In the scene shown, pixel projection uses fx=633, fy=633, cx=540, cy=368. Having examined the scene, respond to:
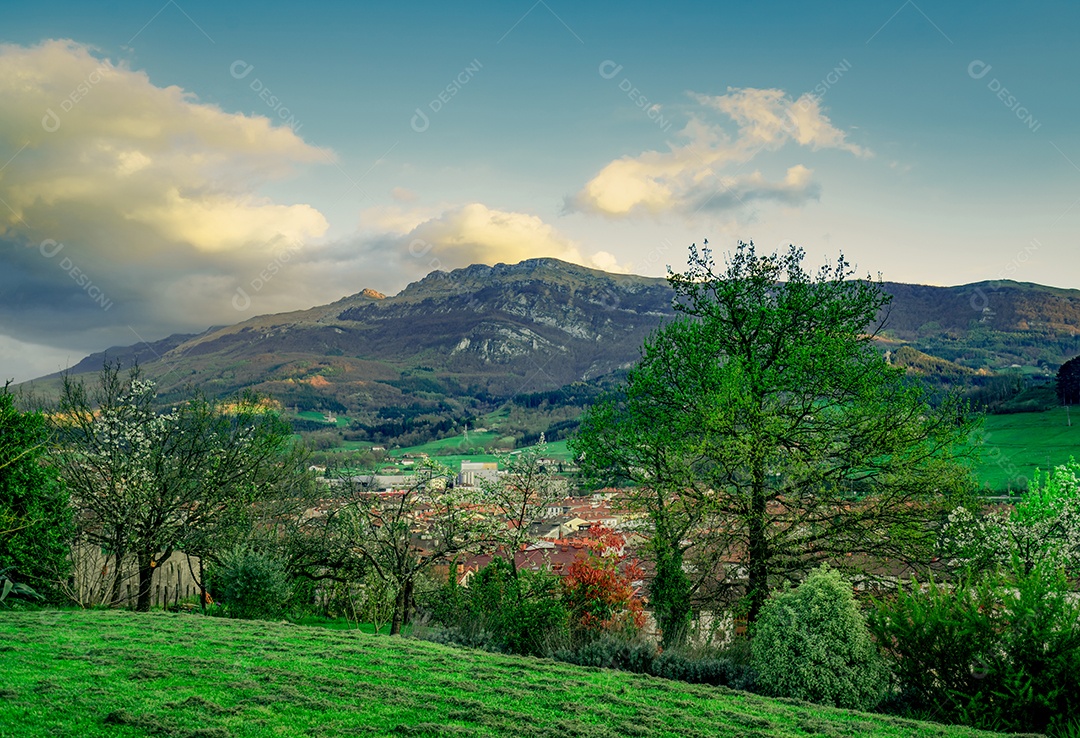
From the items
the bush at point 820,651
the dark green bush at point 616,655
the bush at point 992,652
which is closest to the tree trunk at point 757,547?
the dark green bush at point 616,655

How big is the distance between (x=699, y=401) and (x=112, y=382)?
2066cm

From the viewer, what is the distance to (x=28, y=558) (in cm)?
1825

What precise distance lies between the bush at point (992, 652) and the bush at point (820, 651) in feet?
1.67

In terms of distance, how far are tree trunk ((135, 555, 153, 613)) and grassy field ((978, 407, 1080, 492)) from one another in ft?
180

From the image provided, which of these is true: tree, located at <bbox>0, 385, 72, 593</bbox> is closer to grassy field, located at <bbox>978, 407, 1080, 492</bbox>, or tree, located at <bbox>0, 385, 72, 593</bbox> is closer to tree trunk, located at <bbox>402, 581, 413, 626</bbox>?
tree trunk, located at <bbox>402, 581, 413, 626</bbox>

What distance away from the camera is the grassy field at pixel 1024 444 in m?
57.4

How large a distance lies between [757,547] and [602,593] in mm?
4380

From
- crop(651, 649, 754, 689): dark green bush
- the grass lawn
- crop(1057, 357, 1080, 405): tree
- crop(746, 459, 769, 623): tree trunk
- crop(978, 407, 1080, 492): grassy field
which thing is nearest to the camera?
crop(651, 649, 754, 689): dark green bush

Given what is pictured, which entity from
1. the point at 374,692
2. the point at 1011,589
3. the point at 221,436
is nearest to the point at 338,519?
the point at 221,436

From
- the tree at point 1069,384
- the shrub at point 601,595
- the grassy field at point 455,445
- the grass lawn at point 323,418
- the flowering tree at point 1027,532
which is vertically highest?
the tree at point 1069,384

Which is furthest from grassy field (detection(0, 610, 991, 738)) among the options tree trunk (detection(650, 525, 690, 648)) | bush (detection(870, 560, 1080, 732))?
tree trunk (detection(650, 525, 690, 648))

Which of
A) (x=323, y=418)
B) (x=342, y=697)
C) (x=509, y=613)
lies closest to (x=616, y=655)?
(x=509, y=613)

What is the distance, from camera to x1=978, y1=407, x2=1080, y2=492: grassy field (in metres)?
57.4

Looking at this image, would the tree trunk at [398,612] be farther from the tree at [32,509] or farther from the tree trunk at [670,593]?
the tree at [32,509]
